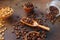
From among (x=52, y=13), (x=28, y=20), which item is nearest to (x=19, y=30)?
(x=28, y=20)

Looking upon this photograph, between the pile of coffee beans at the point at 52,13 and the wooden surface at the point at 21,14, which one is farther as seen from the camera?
the pile of coffee beans at the point at 52,13

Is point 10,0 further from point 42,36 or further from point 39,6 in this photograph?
point 42,36

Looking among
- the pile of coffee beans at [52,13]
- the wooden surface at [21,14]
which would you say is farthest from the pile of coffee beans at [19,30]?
the pile of coffee beans at [52,13]

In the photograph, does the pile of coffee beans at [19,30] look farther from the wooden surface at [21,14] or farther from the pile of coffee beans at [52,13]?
the pile of coffee beans at [52,13]

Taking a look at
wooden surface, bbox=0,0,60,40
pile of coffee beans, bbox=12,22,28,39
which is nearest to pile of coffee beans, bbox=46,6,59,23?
wooden surface, bbox=0,0,60,40

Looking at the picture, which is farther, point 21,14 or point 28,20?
point 21,14

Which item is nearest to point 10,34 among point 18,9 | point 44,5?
point 18,9

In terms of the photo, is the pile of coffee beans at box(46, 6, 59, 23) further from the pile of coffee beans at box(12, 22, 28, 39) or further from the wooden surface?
the pile of coffee beans at box(12, 22, 28, 39)

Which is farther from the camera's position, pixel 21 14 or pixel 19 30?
pixel 21 14

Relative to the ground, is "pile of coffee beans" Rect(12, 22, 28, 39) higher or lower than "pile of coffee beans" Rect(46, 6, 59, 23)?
Result: lower

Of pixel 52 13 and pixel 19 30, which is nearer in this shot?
pixel 19 30

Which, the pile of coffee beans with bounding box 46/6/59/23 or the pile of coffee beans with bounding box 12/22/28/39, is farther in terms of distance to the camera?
the pile of coffee beans with bounding box 46/6/59/23

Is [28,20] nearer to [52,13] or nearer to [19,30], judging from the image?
[19,30]
